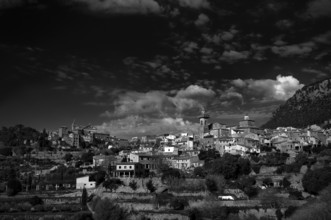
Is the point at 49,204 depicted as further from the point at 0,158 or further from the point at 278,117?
the point at 278,117

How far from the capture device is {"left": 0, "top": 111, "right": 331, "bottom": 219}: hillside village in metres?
44.4

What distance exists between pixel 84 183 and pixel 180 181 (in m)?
13.0

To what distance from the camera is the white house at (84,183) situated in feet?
179

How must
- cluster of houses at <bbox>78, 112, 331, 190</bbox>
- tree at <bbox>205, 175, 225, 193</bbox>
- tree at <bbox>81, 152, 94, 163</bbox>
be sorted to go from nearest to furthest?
tree at <bbox>205, 175, 225, 193</bbox>, cluster of houses at <bbox>78, 112, 331, 190</bbox>, tree at <bbox>81, 152, 94, 163</bbox>

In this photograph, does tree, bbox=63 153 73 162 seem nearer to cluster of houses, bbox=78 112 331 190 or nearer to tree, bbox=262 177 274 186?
cluster of houses, bbox=78 112 331 190

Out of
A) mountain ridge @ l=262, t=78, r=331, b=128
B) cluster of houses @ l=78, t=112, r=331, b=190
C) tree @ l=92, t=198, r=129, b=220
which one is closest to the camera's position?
tree @ l=92, t=198, r=129, b=220

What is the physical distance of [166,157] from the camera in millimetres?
69062

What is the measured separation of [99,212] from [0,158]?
40583 millimetres

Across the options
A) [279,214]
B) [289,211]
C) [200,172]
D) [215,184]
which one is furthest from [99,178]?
[289,211]

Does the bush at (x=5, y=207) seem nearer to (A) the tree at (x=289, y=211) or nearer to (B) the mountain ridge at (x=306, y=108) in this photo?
(A) the tree at (x=289, y=211)

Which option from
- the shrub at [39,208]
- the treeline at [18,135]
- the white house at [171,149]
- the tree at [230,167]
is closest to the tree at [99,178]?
the shrub at [39,208]

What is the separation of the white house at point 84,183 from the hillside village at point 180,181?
0.13 meters

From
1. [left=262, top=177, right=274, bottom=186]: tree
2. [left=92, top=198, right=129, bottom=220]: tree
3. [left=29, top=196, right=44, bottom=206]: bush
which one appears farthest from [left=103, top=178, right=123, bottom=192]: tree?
[left=262, top=177, right=274, bottom=186]: tree

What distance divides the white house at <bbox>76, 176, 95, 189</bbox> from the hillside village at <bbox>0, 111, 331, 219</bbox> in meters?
0.13
